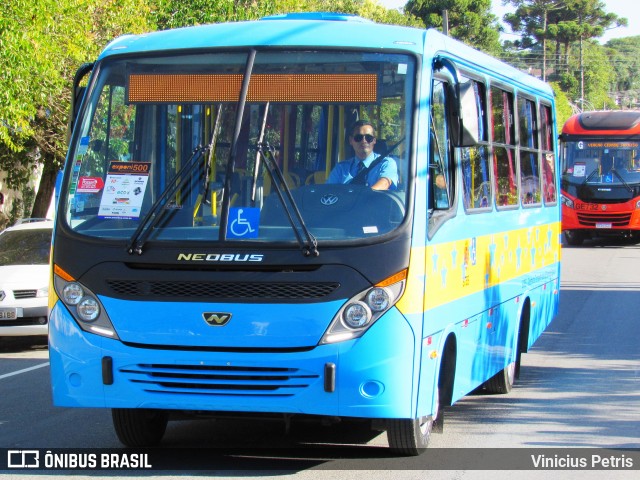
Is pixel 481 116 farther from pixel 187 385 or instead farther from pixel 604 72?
pixel 604 72

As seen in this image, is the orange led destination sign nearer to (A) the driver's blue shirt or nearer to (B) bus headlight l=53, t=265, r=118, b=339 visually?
(A) the driver's blue shirt

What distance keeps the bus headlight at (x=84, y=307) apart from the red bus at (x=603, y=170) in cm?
2531

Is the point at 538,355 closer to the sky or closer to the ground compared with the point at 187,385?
closer to the ground

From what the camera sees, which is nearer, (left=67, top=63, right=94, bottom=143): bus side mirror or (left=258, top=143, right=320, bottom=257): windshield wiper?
(left=258, top=143, right=320, bottom=257): windshield wiper

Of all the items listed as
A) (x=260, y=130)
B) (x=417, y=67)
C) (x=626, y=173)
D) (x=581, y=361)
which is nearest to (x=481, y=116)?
(x=417, y=67)

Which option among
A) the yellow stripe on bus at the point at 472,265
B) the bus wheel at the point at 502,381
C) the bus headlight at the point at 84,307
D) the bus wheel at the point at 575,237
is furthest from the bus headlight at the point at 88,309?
the bus wheel at the point at 575,237

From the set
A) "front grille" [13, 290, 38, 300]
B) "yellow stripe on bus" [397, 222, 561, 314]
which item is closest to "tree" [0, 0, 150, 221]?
"front grille" [13, 290, 38, 300]

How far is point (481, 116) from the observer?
9.06 meters

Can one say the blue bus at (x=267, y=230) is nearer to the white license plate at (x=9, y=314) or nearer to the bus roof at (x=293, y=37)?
the bus roof at (x=293, y=37)

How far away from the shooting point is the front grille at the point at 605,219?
103ft

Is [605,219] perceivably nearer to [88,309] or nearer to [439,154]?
[439,154]

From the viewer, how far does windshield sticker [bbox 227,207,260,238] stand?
690 cm

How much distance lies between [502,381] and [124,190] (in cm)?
448

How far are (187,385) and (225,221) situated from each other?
1002mm
